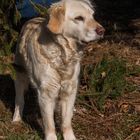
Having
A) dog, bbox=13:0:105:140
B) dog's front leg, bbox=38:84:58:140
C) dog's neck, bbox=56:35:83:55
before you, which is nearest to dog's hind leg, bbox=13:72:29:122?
dog, bbox=13:0:105:140

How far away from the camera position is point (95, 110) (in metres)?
5.88

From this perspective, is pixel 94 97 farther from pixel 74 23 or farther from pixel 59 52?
pixel 74 23

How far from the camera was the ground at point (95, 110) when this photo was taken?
17.8 feet

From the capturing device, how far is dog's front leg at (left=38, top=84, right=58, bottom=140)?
4973mm

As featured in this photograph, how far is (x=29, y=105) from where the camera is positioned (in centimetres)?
612

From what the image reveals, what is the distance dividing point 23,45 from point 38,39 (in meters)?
0.33

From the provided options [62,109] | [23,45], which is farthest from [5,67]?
[62,109]

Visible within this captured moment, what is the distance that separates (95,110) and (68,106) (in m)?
0.78

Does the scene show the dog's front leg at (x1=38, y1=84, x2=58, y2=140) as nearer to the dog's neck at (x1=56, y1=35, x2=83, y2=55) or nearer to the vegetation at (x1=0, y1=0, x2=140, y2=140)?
the vegetation at (x1=0, y1=0, x2=140, y2=140)

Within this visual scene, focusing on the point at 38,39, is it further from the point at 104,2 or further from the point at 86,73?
the point at 104,2

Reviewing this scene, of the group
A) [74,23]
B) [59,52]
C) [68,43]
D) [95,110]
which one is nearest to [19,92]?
[95,110]

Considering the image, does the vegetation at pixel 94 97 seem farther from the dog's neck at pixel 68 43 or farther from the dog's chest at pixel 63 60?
the dog's neck at pixel 68 43

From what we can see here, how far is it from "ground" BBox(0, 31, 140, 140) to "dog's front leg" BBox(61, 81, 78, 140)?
11cm

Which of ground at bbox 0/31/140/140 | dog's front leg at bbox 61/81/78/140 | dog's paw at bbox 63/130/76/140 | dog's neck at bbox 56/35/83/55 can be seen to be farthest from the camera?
ground at bbox 0/31/140/140
